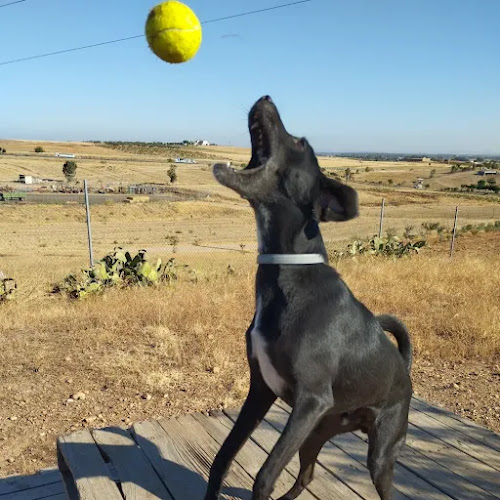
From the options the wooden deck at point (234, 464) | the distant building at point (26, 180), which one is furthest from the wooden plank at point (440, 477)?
the distant building at point (26, 180)

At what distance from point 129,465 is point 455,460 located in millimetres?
1921

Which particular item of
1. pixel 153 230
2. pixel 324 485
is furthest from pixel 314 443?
pixel 153 230

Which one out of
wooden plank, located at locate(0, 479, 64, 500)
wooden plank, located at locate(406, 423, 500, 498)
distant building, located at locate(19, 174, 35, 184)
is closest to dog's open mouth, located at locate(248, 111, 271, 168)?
wooden plank, located at locate(406, 423, 500, 498)

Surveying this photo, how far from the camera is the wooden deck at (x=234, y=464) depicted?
8.88 feet

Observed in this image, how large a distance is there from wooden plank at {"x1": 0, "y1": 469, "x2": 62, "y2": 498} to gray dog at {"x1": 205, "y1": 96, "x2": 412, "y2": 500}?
2.16 meters

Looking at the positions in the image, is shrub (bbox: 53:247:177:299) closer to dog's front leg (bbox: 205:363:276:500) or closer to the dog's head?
dog's front leg (bbox: 205:363:276:500)

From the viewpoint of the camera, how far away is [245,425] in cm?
225

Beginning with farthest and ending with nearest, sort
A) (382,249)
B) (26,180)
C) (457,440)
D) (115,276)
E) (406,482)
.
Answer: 1. (26,180)
2. (382,249)
3. (115,276)
4. (457,440)
5. (406,482)

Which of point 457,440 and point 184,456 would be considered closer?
point 184,456

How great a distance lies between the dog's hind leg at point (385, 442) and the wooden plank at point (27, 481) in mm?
2333

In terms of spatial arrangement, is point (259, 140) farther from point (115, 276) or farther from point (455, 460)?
point (115, 276)

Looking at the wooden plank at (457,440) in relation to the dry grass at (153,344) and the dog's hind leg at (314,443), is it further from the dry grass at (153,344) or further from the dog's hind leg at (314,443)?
the dry grass at (153,344)

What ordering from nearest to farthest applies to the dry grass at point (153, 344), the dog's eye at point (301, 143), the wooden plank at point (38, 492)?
the dog's eye at point (301, 143)
the wooden plank at point (38, 492)
the dry grass at point (153, 344)

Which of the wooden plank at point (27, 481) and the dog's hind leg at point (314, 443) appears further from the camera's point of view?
the wooden plank at point (27, 481)
